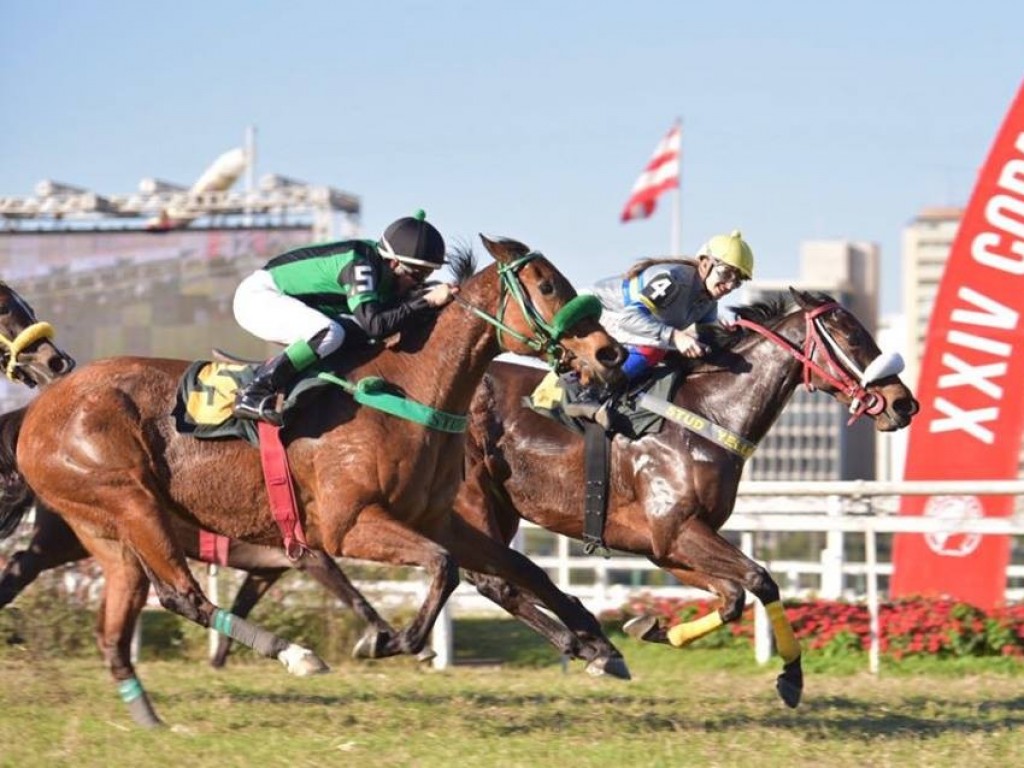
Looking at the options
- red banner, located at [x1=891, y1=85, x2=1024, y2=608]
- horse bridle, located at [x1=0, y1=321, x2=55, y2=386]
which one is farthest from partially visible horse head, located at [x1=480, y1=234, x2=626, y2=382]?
red banner, located at [x1=891, y1=85, x2=1024, y2=608]

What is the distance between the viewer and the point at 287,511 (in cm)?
648

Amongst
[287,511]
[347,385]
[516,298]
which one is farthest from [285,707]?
[516,298]

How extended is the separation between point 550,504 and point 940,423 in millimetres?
4557

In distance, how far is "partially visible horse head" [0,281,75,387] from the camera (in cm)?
792

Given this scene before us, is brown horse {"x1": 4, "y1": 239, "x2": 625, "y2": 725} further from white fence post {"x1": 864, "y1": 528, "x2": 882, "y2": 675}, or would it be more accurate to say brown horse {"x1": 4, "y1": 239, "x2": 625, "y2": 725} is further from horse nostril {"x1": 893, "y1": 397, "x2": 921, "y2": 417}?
white fence post {"x1": 864, "y1": 528, "x2": 882, "y2": 675}

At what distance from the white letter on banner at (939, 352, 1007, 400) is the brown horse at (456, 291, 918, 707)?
388 centimetres

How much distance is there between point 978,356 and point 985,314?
0.28 m

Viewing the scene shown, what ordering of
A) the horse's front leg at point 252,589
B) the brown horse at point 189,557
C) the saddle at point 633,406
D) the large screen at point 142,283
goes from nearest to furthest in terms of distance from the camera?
the saddle at point 633,406, the brown horse at point 189,557, the horse's front leg at point 252,589, the large screen at point 142,283

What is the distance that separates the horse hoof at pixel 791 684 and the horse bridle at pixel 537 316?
5.85ft

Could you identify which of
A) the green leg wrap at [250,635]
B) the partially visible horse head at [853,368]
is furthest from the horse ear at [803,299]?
the green leg wrap at [250,635]

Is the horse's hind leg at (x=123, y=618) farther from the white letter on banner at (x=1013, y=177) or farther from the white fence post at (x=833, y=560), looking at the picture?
the white letter on banner at (x=1013, y=177)

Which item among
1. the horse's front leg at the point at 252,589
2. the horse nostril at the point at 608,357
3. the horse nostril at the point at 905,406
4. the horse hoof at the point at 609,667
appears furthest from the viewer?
the horse's front leg at the point at 252,589

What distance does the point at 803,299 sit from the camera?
25.2ft

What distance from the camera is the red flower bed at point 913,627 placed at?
9.52 meters
